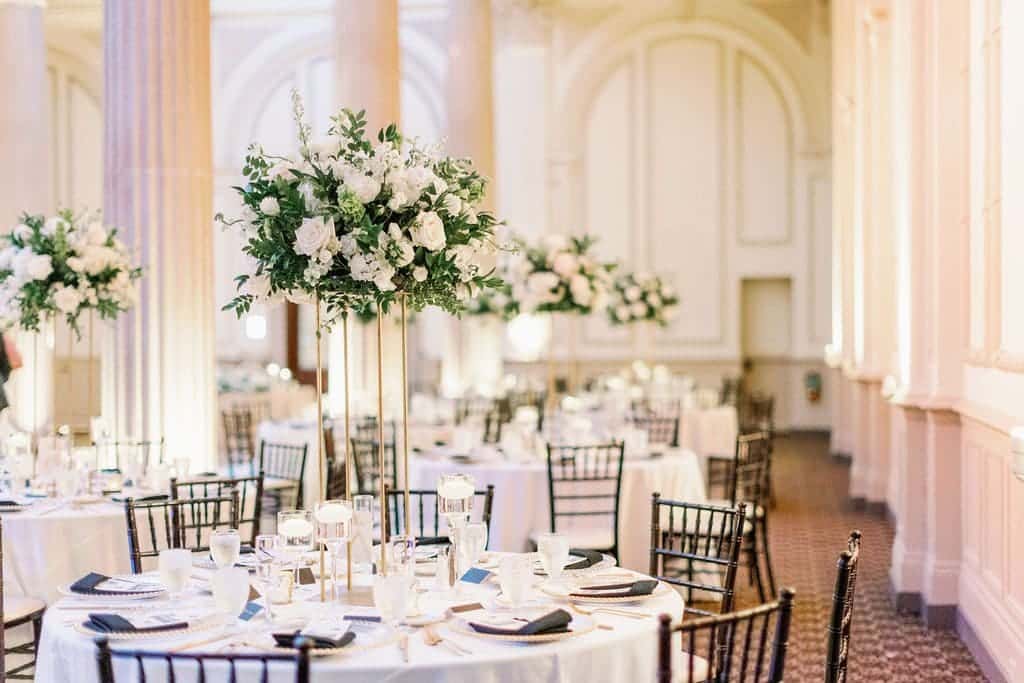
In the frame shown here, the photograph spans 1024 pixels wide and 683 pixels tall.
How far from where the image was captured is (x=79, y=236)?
22.5 ft

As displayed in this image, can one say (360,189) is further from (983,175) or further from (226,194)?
(226,194)

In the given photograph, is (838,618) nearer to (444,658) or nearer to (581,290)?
(444,658)

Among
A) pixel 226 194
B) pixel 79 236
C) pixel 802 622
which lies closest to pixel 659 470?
pixel 802 622

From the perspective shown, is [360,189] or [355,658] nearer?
[355,658]

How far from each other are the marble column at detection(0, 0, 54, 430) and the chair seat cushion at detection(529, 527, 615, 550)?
5.24 metres

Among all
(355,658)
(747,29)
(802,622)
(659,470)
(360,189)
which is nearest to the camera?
(355,658)

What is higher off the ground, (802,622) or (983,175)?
(983,175)

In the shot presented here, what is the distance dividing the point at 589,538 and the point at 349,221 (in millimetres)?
3575

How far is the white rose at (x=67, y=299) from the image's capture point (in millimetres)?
6738

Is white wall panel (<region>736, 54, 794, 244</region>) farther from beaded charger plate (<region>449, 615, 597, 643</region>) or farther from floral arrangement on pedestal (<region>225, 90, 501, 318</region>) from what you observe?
beaded charger plate (<region>449, 615, 597, 643</region>)

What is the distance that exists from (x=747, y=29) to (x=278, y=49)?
6.62 m

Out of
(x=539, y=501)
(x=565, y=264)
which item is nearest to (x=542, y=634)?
(x=539, y=501)

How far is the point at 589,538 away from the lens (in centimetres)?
681

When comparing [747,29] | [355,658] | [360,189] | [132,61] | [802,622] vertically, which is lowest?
[802,622]
